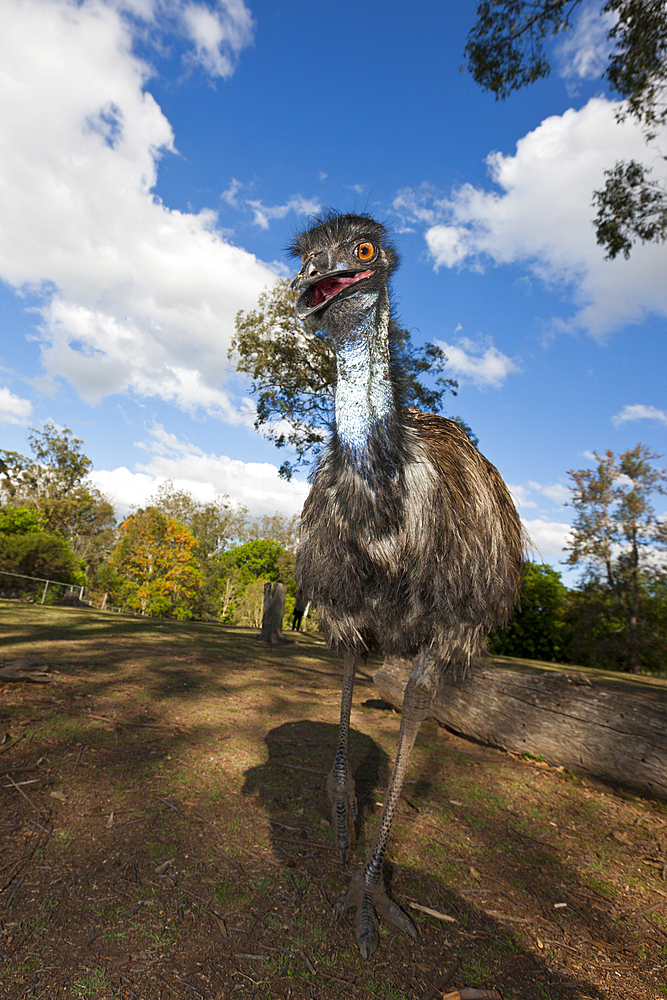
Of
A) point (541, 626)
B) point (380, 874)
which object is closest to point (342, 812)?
point (380, 874)

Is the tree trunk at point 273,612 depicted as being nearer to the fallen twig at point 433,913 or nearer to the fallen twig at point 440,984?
the fallen twig at point 433,913

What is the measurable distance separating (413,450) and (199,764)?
3.20 metres

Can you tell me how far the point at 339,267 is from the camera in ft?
8.97

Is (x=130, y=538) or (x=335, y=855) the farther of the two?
(x=130, y=538)

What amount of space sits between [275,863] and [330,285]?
3.46 meters

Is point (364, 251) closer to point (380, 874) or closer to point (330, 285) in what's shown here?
point (330, 285)

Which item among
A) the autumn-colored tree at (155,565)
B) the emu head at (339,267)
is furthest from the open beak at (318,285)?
the autumn-colored tree at (155,565)

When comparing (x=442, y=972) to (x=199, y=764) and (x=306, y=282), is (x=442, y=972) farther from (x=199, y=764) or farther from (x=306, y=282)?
(x=306, y=282)

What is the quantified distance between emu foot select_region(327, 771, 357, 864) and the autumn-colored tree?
26.3 m

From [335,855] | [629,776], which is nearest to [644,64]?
[629,776]

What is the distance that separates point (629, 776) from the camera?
4531 millimetres

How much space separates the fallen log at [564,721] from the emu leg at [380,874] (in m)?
1.97

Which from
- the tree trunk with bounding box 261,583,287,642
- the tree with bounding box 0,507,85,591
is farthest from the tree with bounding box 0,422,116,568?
the tree trunk with bounding box 261,583,287,642

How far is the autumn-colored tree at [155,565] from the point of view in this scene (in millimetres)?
28531
